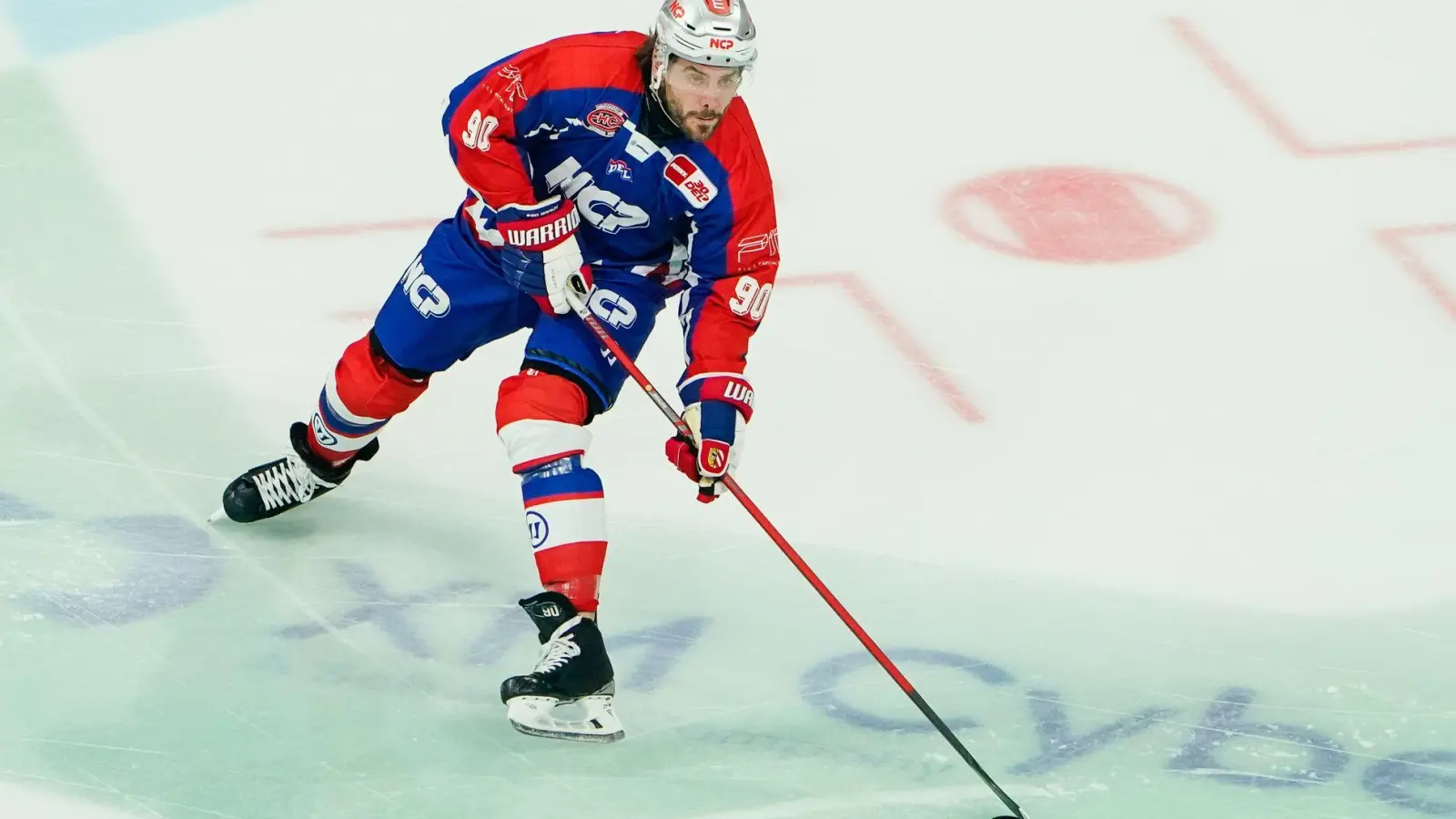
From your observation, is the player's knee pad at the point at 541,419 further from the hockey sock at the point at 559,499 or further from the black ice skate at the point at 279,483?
the black ice skate at the point at 279,483

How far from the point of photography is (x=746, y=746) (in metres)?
4.09

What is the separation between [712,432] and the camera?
4027mm

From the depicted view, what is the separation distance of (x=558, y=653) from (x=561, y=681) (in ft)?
0.17

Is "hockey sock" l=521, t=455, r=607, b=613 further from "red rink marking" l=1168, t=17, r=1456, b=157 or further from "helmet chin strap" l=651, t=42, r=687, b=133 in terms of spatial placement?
"red rink marking" l=1168, t=17, r=1456, b=157

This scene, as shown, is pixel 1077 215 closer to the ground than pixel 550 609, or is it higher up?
closer to the ground

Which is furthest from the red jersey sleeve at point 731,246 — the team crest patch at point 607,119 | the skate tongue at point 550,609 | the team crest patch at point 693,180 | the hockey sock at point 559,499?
the skate tongue at point 550,609

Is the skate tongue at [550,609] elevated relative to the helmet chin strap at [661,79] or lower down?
lower down

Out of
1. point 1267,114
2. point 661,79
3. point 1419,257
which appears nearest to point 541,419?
point 661,79

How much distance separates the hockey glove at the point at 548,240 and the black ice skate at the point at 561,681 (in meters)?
0.62

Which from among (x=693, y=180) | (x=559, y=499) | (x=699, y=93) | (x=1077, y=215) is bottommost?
(x=1077, y=215)

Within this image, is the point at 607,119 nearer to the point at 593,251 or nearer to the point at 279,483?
the point at 593,251

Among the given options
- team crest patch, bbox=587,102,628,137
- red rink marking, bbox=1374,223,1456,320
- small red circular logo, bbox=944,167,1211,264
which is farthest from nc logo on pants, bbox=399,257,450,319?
red rink marking, bbox=1374,223,1456,320

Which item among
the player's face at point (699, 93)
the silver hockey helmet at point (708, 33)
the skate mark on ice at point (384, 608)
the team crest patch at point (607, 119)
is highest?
the silver hockey helmet at point (708, 33)

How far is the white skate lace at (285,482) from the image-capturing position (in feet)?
15.4
